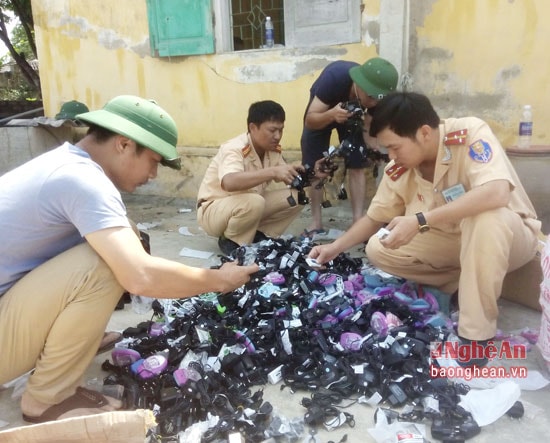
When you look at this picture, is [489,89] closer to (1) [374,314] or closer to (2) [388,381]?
(1) [374,314]

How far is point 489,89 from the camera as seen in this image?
4.60 meters

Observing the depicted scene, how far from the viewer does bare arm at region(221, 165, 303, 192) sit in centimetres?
390

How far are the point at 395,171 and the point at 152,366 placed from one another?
1.61 meters

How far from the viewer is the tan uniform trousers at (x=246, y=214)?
405 centimetres

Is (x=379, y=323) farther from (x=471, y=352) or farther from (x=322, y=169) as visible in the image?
(x=322, y=169)

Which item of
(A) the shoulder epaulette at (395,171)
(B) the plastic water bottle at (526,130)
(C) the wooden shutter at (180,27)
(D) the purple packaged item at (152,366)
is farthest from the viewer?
(C) the wooden shutter at (180,27)

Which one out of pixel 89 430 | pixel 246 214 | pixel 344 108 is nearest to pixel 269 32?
pixel 344 108

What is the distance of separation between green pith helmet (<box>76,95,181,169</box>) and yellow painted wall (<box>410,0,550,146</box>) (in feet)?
10.8

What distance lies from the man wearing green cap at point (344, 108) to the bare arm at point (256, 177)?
608 mm

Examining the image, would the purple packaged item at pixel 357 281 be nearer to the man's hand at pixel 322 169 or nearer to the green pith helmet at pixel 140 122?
the man's hand at pixel 322 169

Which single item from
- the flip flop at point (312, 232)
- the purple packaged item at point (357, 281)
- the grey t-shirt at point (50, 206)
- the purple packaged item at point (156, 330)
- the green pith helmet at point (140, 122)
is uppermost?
the green pith helmet at point (140, 122)

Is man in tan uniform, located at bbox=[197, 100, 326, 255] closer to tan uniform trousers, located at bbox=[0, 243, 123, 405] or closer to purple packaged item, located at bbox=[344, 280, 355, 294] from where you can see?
purple packaged item, located at bbox=[344, 280, 355, 294]

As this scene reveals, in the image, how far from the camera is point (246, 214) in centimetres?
405

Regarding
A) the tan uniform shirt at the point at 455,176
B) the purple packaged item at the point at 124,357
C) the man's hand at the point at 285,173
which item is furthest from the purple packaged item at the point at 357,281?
the purple packaged item at the point at 124,357
